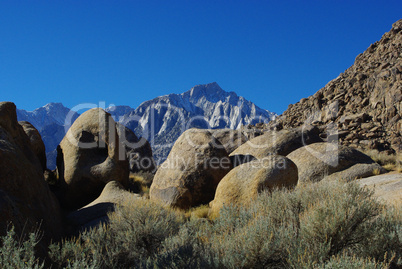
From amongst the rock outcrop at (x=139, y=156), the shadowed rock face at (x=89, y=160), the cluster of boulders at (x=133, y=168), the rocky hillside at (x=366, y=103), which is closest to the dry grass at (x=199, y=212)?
the cluster of boulders at (x=133, y=168)

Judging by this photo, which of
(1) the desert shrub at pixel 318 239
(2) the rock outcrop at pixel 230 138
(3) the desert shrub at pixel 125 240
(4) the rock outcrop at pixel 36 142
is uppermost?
(4) the rock outcrop at pixel 36 142

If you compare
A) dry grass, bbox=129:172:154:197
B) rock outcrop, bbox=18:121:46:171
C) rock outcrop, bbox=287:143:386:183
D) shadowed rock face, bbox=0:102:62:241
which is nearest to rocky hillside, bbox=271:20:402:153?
rock outcrop, bbox=287:143:386:183

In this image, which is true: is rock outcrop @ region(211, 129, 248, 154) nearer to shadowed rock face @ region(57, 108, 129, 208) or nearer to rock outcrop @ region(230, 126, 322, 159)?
rock outcrop @ region(230, 126, 322, 159)

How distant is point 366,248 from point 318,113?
3084 centimetres

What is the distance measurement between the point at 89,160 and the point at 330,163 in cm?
817

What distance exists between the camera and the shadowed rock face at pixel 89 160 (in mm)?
11039

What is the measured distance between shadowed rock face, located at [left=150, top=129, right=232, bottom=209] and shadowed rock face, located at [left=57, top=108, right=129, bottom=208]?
1.97m

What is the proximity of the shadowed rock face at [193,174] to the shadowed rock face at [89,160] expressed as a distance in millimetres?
1974

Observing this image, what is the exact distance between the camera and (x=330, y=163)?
1116 centimetres

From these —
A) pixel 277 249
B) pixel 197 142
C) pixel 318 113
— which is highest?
pixel 318 113

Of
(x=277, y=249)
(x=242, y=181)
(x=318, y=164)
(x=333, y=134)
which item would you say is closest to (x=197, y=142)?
(x=242, y=181)

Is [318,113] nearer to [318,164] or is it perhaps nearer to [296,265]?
[318,164]

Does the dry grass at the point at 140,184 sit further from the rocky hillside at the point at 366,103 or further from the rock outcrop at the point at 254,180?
the rocky hillside at the point at 366,103

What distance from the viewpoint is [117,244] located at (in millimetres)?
5219
